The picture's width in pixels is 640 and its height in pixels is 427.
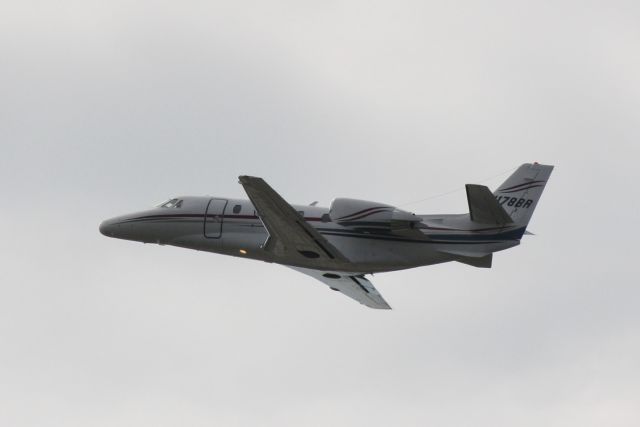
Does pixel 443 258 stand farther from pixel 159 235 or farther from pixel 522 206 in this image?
pixel 159 235

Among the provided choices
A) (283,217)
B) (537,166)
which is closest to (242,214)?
(283,217)

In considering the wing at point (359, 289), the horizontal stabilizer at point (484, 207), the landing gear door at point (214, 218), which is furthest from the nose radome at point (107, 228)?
the horizontal stabilizer at point (484, 207)

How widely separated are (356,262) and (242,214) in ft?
16.9

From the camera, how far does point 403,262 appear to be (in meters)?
42.8

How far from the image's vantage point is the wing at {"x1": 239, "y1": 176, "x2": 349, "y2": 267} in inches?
1592

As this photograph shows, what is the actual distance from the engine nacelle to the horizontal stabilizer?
2115mm

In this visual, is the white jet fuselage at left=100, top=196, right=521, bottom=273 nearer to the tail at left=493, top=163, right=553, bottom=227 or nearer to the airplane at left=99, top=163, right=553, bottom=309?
the airplane at left=99, top=163, right=553, bottom=309

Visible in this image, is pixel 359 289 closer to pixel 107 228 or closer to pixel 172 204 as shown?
pixel 172 204

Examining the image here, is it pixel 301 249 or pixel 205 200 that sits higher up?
pixel 205 200

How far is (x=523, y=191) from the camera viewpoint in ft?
139

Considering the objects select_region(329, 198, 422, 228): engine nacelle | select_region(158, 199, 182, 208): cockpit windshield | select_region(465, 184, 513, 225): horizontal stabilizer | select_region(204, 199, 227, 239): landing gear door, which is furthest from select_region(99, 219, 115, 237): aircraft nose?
select_region(465, 184, 513, 225): horizontal stabilizer

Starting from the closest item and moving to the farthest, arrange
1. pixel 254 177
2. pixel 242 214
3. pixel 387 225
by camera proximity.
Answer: pixel 254 177 → pixel 387 225 → pixel 242 214

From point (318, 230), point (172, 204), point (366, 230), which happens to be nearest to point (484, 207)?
point (366, 230)

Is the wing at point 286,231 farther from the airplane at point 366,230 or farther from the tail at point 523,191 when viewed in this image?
the tail at point 523,191
